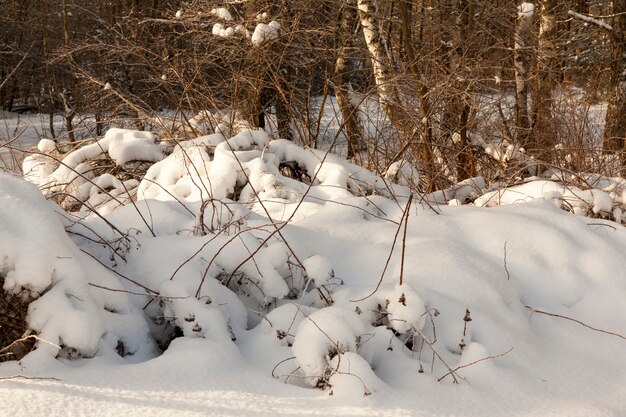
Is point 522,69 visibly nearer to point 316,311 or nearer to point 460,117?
point 460,117

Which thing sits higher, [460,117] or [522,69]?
[522,69]

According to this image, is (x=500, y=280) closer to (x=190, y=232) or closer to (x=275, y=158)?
(x=190, y=232)

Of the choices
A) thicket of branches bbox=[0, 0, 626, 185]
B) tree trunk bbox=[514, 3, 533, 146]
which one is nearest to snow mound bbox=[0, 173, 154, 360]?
thicket of branches bbox=[0, 0, 626, 185]

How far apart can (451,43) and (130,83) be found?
754cm

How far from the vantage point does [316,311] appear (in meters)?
2.33

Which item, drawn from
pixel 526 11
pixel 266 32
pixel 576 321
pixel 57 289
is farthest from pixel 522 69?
pixel 57 289

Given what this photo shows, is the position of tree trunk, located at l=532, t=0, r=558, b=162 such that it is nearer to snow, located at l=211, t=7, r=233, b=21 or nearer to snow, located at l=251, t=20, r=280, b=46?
snow, located at l=251, t=20, r=280, b=46

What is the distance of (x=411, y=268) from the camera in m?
2.68

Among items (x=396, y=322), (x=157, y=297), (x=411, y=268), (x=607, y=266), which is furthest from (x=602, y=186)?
(x=157, y=297)

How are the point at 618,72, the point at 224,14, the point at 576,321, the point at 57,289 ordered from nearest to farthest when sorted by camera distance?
the point at 57,289, the point at 576,321, the point at 224,14, the point at 618,72

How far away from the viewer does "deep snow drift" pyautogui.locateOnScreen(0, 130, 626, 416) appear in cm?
193

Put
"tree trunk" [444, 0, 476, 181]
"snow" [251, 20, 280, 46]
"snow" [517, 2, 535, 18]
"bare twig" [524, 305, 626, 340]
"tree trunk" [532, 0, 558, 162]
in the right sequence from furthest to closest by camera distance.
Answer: "snow" [517, 2, 535, 18] → "tree trunk" [532, 0, 558, 162] → "tree trunk" [444, 0, 476, 181] → "snow" [251, 20, 280, 46] → "bare twig" [524, 305, 626, 340]

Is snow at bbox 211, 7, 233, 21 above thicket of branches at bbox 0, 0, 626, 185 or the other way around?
above

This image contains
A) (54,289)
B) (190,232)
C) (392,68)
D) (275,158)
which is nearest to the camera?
(54,289)
